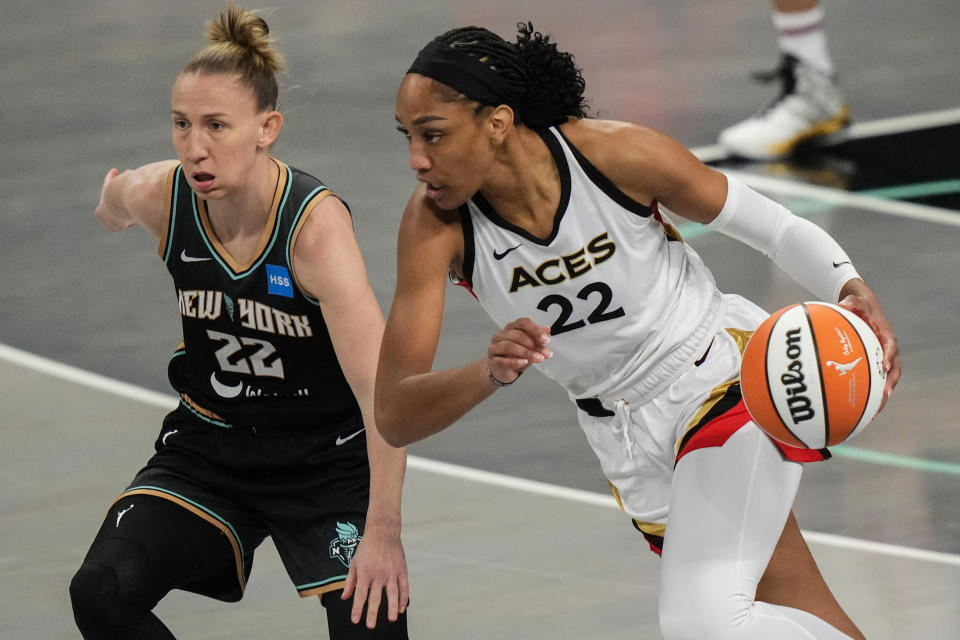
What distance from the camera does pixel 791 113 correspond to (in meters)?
8.59

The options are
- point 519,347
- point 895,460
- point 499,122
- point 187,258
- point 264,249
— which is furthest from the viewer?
point 895,460

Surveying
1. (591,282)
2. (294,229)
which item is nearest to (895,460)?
(591,282)

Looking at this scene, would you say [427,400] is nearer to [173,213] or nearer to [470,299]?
[173,213]

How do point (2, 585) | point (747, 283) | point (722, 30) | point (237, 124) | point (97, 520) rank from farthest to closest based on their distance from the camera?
point (722, 30)
point (747, 283)
point (97, 520)
point (2, 585)
point (237, 124)

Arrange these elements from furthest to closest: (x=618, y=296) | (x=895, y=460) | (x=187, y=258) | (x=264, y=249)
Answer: (x=895, y=460)
(x=187, y=258)
(x=264, y=249)
(x=618, y=296)

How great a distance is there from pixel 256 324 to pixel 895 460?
262cm

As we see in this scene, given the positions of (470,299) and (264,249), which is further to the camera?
(470,299)

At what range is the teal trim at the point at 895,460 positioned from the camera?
585 cm

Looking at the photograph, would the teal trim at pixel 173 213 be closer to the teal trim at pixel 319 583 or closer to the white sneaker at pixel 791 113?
the teal trim at pixel 319 583

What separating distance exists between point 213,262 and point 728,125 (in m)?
5.09

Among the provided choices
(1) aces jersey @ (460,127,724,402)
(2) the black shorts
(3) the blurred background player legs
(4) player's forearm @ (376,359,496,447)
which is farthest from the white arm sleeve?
(3) the blurred background player legs

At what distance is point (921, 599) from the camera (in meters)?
5.04

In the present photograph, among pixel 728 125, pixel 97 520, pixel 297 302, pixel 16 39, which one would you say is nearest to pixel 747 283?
pixel 728 125

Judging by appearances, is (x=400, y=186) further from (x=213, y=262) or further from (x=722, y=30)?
(x=213, y=262)
